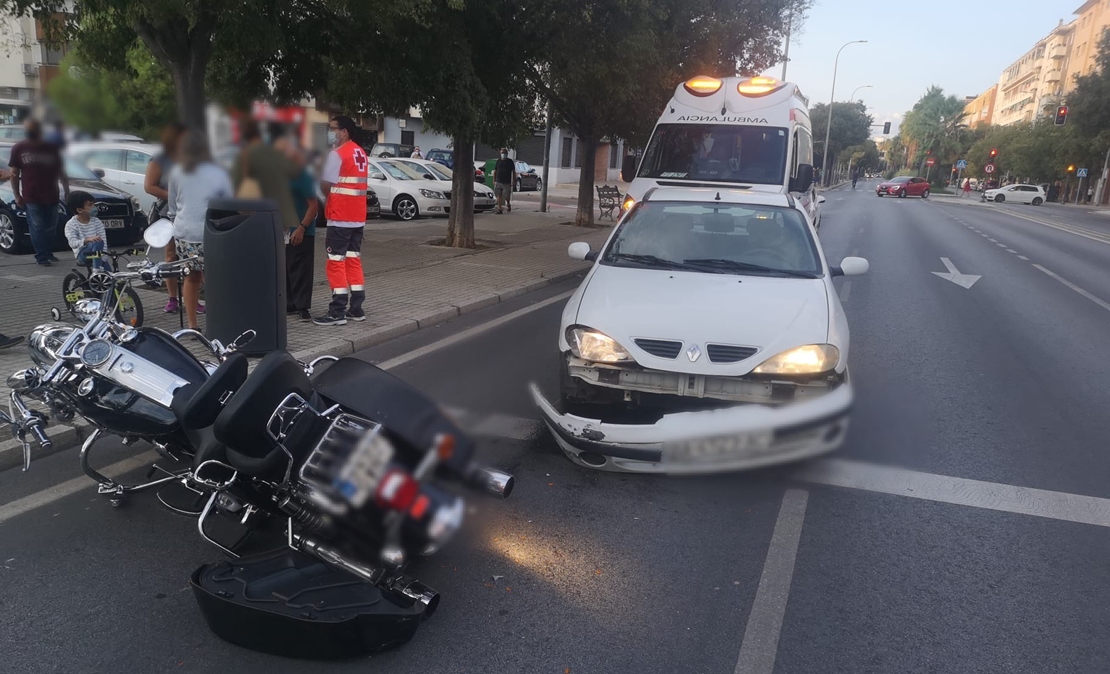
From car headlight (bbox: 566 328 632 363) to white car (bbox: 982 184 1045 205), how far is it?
2485 inches

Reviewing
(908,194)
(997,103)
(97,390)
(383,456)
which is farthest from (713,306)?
(997,103)

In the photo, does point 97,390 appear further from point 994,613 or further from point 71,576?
point 994,613

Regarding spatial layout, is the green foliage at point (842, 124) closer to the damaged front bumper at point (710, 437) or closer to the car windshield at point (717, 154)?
the car windshield at point (717, 154)

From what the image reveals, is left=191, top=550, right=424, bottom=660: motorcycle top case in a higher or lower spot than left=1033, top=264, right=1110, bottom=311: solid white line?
lower

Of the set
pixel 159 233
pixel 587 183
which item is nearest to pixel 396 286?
pixel 159 233

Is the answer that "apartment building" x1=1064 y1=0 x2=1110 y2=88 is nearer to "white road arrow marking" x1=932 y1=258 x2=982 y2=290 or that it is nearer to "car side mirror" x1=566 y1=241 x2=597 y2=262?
"white road arrow marking" x1=932 y1=258 x2=982 y2=290

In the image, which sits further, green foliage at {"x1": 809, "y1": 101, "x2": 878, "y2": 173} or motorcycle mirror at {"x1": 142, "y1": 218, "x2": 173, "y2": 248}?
green foliage at {"x1": 809, "y1": 101, "x2": 878, "y2": 173}

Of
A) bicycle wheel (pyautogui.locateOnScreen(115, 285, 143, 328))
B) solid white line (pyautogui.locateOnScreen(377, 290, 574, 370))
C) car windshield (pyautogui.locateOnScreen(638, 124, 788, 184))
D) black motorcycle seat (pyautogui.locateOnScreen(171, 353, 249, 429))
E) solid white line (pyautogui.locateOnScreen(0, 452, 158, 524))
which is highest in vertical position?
car windshield (pyautogui.locateOnScreen(638, 124, 788, 184))

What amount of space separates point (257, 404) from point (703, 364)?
2667 millimetres

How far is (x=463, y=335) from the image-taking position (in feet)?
26.5

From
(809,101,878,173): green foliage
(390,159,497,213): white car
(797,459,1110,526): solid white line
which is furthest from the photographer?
(809,101,878,173): green foliage

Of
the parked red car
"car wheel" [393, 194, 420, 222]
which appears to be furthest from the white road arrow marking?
the parked red car

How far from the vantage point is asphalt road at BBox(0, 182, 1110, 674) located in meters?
3.03

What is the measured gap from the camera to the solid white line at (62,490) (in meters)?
4.02
